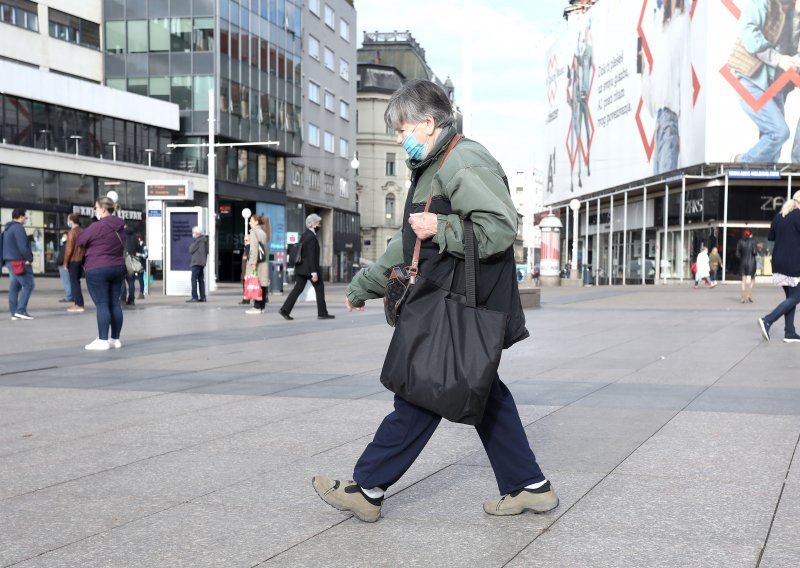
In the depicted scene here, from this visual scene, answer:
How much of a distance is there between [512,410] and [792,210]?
28.1 ft

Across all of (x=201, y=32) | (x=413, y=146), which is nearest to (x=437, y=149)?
(x=413, y=146)

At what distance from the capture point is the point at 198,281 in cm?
2272

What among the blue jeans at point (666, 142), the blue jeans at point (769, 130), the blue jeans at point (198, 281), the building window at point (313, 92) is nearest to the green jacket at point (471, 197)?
the blue jeans at point (198, 281)

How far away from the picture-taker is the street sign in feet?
84.1

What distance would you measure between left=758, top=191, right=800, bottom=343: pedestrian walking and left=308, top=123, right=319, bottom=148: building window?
161ft

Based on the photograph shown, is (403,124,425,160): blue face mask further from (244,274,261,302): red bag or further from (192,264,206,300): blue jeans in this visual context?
(192,264,206,300): blue jeans

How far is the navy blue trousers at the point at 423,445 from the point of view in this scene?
365 centimetres

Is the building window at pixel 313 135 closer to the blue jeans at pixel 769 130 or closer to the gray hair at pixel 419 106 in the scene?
the blue jeans at pixel 769 130

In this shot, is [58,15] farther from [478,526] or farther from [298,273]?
[478,526]

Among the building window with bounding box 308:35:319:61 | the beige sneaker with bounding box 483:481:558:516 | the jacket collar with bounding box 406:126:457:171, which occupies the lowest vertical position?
the beige sneaker with bounding box 483:481:558:516

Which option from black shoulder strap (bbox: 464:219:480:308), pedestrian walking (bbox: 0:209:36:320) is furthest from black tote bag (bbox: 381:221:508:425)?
pedestrian walking (bbox: 0:209:36:320)

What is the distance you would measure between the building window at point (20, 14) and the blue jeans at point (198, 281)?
70.6 ft

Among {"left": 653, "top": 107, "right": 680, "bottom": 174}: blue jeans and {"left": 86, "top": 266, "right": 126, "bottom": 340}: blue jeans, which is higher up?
{"left": 653, "top": 107, "right": 680, "bottom": 174}: blue jeans

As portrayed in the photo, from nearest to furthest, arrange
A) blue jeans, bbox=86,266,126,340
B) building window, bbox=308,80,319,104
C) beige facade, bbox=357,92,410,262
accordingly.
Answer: blue jeans, bbox=86,266,126,340
building window, bbox=308,80,319,104
beige facade, bbox=357,92,410,262
